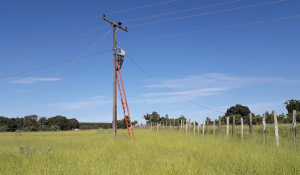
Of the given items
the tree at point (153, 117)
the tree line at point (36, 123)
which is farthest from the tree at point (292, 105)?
the tree line at point (36, 123)

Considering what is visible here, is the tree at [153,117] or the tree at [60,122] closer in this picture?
the tree at [153,117]

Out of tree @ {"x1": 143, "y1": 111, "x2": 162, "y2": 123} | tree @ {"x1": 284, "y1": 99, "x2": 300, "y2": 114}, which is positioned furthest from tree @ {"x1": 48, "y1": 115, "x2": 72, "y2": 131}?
tree @ {"x1": 284, "y1": 99, "x2": 300, "y2": 114}

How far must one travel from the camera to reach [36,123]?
9425 cm

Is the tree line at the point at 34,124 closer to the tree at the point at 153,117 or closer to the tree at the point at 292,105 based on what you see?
the tree at the point at 153,117

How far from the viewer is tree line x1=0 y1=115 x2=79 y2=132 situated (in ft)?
237

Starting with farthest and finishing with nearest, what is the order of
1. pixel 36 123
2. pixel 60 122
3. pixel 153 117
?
pixel 60 122, pixel 36 123, pixel 153 117

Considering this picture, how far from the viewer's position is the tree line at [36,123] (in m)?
72.2

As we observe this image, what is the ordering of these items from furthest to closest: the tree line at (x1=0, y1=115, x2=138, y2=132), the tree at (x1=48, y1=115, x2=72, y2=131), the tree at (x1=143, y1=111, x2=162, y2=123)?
the tree at (x1=48, y1=115, x2=72, y2=131) → the tree at (x1=143, y1=111, x2=162, y2=123) → the tree line at (x1=0, y1=115, x2=138, y2=132)

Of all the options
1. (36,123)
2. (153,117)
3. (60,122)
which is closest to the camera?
(153,117)

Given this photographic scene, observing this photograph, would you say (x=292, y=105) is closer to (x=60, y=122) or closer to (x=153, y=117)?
(x=153, y=117)

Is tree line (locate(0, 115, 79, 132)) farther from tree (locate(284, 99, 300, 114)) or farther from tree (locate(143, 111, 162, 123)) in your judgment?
tree (locate(284, 99, 300, 114))

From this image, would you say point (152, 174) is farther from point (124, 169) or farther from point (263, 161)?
point (263, 161)

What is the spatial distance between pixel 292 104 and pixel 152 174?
334 feet

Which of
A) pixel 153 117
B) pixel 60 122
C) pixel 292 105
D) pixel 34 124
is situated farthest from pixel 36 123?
pixel 292 105
